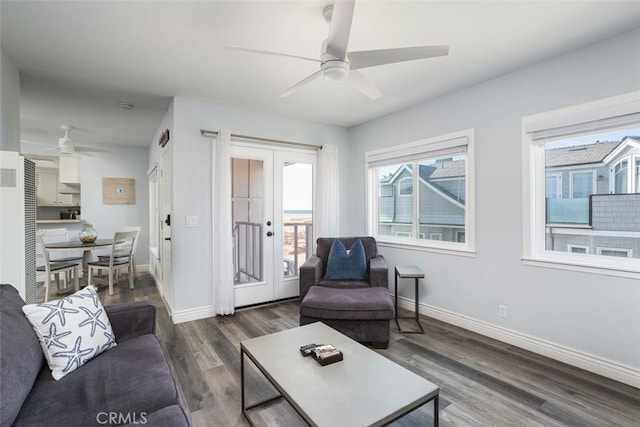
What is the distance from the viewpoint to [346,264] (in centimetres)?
337

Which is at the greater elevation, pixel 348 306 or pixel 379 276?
pixel 379 276

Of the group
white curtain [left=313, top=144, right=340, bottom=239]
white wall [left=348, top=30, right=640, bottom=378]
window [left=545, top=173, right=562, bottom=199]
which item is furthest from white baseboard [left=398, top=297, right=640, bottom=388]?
white curtain [left=313, top=144, right=340, bottom=239]

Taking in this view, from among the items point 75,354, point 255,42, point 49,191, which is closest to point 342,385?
point 75,354

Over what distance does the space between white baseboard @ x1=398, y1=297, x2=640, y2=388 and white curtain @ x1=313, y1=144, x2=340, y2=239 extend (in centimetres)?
166

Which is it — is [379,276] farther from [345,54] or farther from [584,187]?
[345,54]

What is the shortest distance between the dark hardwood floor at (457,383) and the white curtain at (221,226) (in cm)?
42

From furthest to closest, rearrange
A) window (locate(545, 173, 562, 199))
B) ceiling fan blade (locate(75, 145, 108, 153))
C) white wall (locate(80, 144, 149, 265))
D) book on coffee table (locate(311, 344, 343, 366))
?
1. white wall (locate(80, 144, 149, 265))
2. ceiling fan blade (locate(75, 145, 108, 153))
3. window (locate(545, 173, 562, 199))
4. book on coffee table (locate(311, 344, 343, 366))

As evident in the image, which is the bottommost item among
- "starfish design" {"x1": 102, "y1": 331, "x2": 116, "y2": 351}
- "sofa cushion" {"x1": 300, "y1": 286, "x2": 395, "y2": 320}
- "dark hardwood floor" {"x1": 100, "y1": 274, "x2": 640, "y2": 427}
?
Answer: "dark hardwood floor" {"x1": 100, "y1": 274, "x2": 640, "y2": 427}

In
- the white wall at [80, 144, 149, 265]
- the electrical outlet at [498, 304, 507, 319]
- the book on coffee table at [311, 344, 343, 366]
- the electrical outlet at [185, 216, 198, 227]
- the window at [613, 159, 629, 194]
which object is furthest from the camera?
the white wall at [80, 144, 149, 265]

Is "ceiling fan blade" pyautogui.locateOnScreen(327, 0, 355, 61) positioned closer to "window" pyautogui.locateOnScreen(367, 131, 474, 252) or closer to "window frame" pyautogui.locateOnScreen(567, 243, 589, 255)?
"window" pyautogui.locateOnScreen(367, 131, 474, 252)

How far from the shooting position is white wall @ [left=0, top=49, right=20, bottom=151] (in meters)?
2.34

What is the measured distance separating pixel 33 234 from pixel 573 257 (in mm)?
4289

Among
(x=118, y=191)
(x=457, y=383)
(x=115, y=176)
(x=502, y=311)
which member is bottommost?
(x=457, y=383)

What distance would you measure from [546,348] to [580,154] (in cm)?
165
